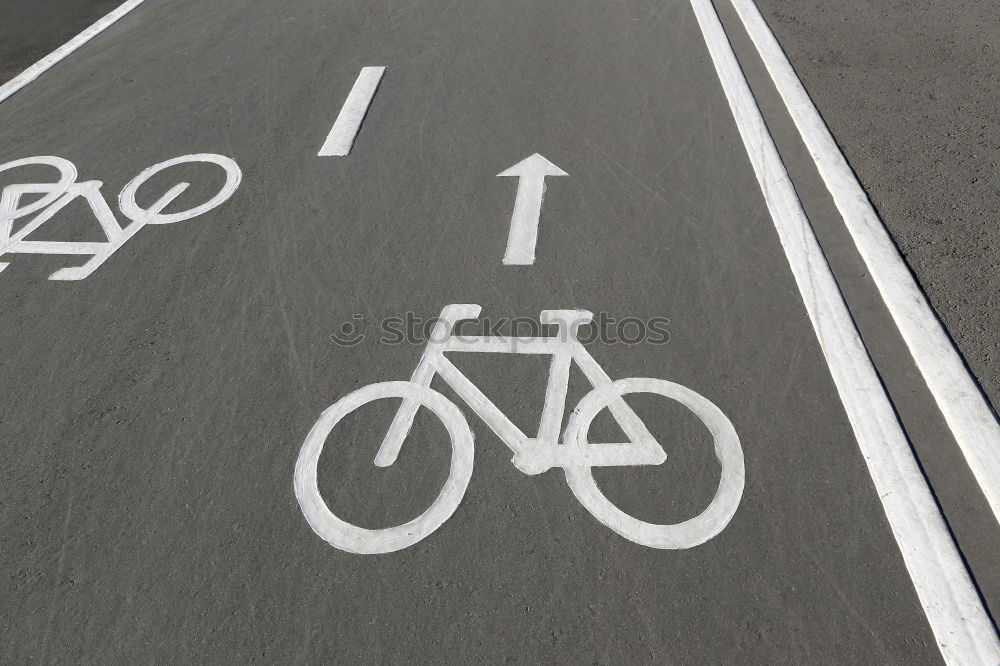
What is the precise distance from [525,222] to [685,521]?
2.70 meters

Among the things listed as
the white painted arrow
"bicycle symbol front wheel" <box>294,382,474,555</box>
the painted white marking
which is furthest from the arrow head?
"bicycle symbol front wheel" <box>294,382,474,555</box>

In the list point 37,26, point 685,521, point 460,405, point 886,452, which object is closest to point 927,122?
point 886,452

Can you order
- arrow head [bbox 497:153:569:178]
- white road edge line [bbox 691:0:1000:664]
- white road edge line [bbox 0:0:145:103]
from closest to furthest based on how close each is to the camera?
white road edge line [bbox 691:0:1000:664] < arrow head [bbox 497:153:569:178] < white road edge line [bbox 0:0:145:103]

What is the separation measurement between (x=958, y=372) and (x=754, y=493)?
5.02 ft

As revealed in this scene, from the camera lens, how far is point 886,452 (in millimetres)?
3668

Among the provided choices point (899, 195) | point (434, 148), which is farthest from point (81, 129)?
point (899, 195)

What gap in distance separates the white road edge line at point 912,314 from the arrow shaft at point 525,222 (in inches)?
88.3

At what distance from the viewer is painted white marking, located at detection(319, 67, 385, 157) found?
6406 millimetres

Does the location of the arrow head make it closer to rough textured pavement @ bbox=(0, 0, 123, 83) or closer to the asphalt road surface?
the asphalt road surface

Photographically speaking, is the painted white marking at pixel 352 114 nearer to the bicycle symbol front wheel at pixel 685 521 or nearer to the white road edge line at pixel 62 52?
the bicycle symbol front wheel at pixel 685 521

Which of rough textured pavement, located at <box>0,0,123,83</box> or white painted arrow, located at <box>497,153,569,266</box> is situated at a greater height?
rough textured pavement, located at <box>0,0,123,83</box>

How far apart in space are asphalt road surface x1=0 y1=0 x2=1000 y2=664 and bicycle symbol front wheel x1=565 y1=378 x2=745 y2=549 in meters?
0.02

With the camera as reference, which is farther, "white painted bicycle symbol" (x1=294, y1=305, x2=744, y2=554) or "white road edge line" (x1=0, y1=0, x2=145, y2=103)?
"white road edge line" (x1=0, y1=0, x2=145, y2=103)

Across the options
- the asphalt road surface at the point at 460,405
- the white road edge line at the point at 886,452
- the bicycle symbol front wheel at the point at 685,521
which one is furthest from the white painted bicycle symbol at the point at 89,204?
the white road edge line at the point at 886,452
